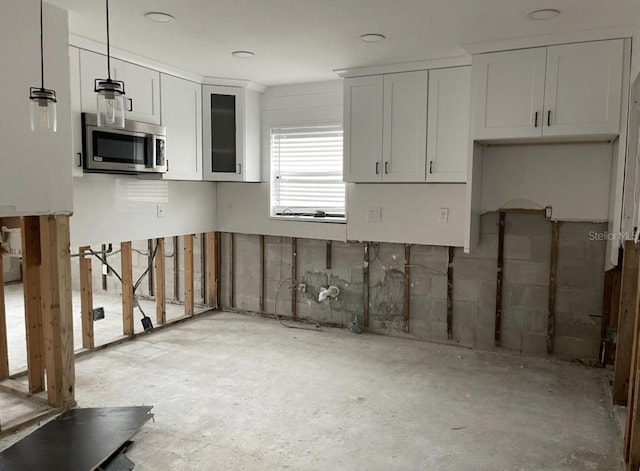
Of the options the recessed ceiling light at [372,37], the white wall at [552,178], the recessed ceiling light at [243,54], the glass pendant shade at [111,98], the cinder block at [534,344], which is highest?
the recessed ceiling light at [243,54]

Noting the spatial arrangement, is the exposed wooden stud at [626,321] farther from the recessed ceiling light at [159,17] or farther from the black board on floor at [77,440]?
the recessed ceiling light at [159,17]

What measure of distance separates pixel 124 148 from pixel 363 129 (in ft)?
6.55

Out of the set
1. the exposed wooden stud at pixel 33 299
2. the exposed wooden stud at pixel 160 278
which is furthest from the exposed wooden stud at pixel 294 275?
the exposed wooden stud at pixel 33 299

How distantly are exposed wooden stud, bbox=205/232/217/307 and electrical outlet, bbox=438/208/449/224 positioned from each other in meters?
2.59

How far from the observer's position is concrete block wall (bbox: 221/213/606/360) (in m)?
3.86

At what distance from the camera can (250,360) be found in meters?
3.95

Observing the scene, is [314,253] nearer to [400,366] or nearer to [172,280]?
[400,366]

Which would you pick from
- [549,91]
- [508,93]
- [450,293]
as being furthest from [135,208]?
[549,91]

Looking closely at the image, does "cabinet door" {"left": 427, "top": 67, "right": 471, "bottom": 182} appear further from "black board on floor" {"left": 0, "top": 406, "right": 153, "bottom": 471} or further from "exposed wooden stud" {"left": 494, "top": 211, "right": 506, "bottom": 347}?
"black board on floor" {"left": 0, "top": 406, "right": 153, "bottom": 471}

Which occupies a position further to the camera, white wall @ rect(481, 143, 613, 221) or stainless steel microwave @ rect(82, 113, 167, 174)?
white wall @ rect(481, 143, 613, 221)

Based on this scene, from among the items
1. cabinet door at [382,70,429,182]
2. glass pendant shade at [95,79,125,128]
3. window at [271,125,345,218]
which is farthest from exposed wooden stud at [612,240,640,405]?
glass pendant shade at [95,79,125,128]

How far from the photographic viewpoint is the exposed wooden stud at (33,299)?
10.1 feet

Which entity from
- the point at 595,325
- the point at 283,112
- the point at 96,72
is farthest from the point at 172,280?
the point at 595,325

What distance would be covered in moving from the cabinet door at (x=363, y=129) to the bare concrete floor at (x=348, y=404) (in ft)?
5.22
